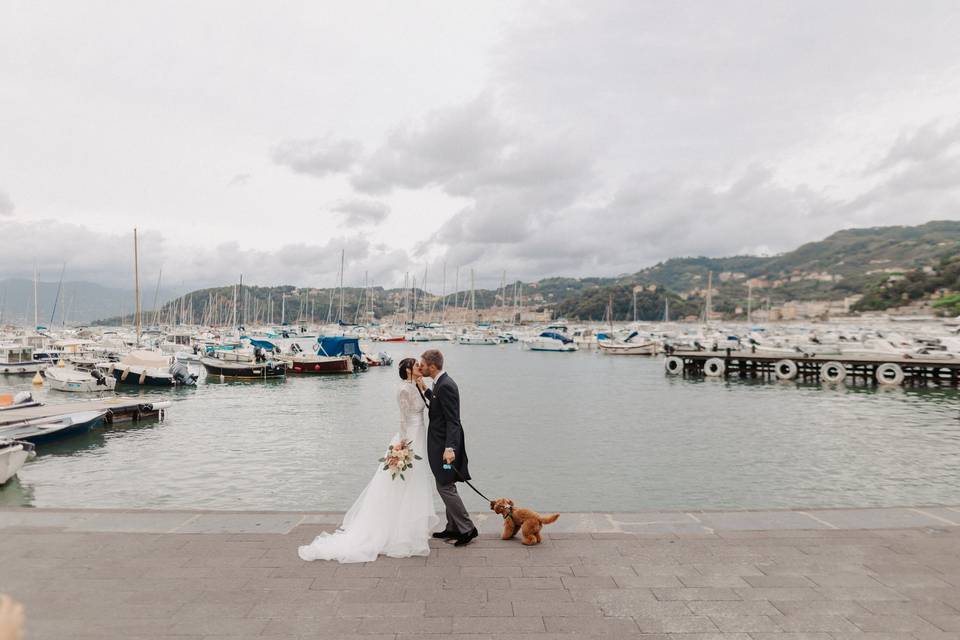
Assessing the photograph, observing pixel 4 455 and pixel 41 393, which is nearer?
pixel 4 455

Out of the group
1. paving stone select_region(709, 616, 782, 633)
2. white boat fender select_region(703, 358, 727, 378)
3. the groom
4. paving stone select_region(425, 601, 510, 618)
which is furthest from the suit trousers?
white boat fender select_region(703, 358, 727, 378)

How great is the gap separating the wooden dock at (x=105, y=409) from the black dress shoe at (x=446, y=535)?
699 inches

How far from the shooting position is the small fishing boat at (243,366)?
46.0 meters

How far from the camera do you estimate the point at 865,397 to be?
35.0m

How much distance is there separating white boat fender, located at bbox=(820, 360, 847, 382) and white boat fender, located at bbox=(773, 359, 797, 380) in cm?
201

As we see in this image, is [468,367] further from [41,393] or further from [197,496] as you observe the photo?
[197,496]

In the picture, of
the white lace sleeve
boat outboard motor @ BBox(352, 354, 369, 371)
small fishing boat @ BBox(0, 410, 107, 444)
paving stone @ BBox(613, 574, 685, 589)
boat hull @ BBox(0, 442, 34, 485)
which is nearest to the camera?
paving stone @ BBox(613, 574, 685, 589)

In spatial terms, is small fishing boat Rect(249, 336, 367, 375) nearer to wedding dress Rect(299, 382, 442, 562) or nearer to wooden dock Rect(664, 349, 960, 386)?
wooden dock Rect(664, 349, 960, 386)

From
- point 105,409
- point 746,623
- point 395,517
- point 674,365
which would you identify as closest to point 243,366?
point 105,409

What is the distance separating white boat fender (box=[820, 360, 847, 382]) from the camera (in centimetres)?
4369

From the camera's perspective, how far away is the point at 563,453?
1959 centimetres

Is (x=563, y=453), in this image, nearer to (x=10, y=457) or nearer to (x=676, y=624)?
(x=10, y=457)

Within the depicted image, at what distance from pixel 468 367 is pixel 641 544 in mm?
57034

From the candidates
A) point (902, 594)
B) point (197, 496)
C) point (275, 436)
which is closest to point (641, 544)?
point (902, 594)
